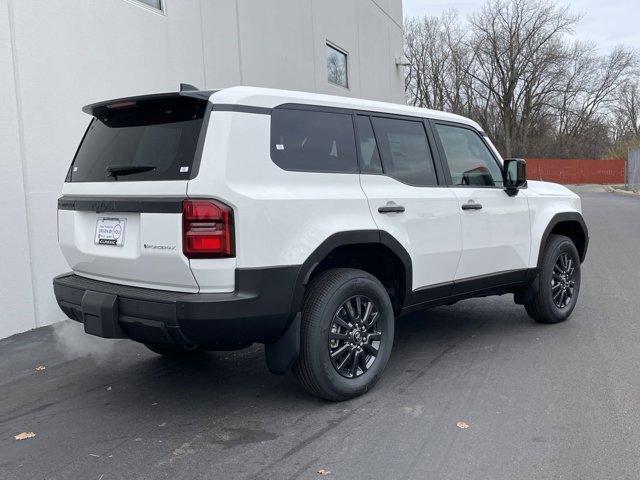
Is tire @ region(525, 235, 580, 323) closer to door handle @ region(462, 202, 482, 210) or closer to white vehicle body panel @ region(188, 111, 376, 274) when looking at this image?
door handle @ region(462, 202, 482, 210)

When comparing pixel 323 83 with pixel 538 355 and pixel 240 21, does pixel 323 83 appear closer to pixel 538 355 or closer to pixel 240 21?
pixel 240 21

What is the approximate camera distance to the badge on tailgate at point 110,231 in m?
3.82

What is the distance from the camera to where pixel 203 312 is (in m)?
3.43

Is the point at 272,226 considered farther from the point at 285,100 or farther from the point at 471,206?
the point at 471,206

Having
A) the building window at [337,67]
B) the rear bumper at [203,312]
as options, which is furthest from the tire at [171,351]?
the building window at [337,67]

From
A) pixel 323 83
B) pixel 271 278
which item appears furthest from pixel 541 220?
pixel 323 83

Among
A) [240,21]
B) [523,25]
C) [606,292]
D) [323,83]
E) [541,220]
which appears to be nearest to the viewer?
[541,220]

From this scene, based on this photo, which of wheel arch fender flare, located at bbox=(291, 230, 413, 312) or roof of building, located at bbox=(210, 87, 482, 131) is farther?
wheel arch fender flare, located at bbox=(291, 230, 413, 312)

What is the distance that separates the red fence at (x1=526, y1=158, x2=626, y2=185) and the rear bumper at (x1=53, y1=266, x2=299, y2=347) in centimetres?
4830

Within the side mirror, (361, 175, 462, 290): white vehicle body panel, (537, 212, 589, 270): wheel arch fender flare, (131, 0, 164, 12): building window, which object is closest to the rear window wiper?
(361, 175, 462, 290): white vehicle body panel

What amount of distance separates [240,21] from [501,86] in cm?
5080

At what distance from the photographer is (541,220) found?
18.9 ft

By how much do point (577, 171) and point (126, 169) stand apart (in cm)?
5080

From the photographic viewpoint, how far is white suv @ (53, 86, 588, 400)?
3.47m
